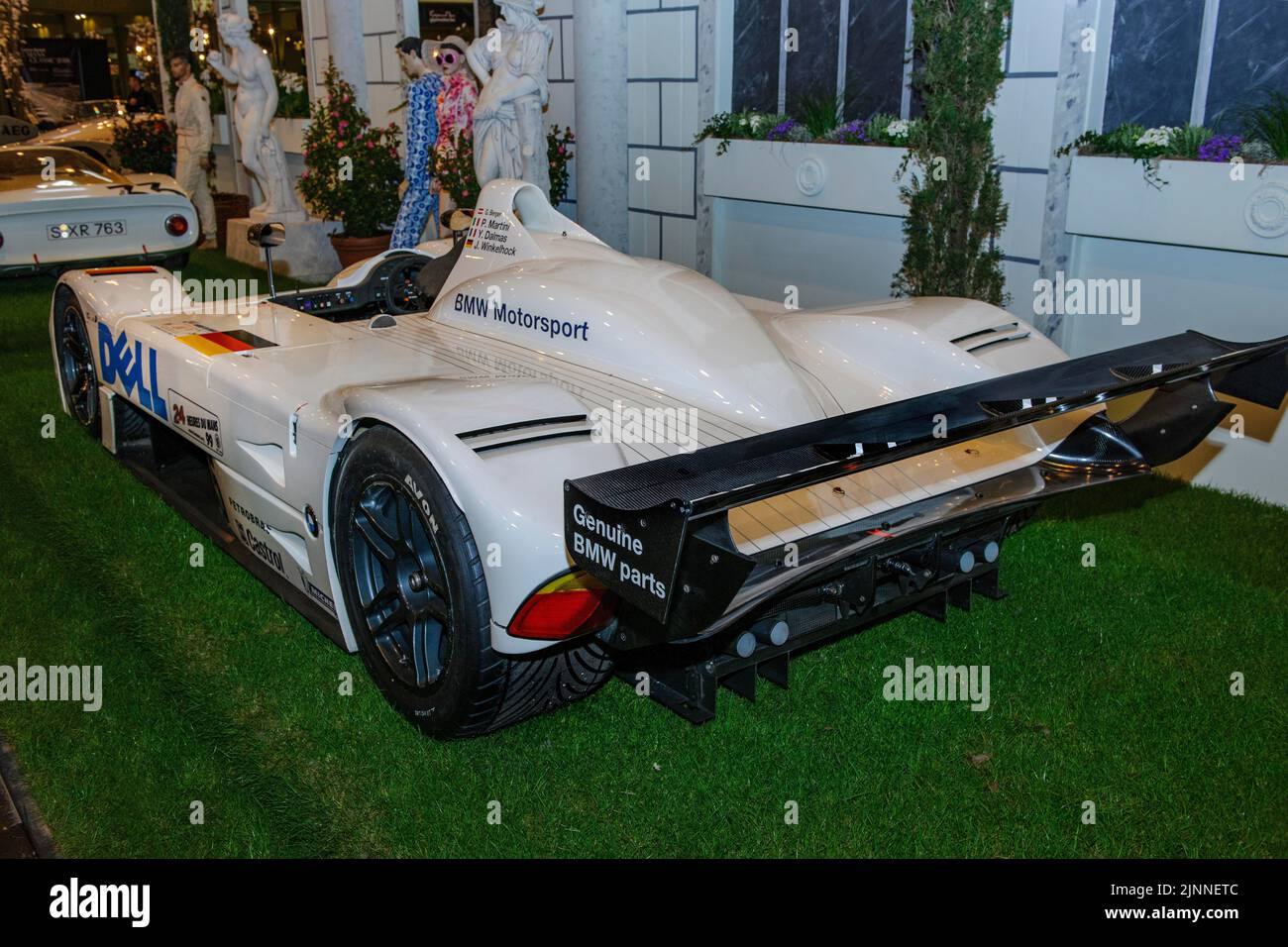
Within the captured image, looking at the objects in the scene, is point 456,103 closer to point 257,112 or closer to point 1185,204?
point 257,112

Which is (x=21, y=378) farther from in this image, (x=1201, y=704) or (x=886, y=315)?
(x=1201, y=704)

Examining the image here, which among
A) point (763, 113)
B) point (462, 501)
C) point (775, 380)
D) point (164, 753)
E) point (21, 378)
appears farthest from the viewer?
point (763, 113)

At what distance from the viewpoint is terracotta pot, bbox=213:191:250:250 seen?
47.4 feet

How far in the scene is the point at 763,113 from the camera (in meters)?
8.18

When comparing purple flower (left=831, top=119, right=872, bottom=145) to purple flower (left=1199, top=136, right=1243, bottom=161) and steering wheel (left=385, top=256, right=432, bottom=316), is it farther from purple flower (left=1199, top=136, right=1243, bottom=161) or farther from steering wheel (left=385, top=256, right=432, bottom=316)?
steering wheel (left=385, top=256, right=432, bottom=316)

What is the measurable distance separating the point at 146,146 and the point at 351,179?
6.56 metres

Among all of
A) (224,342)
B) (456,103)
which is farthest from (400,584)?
(456,103)

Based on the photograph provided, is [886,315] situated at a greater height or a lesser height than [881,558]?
greater

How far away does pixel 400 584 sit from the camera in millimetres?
3203

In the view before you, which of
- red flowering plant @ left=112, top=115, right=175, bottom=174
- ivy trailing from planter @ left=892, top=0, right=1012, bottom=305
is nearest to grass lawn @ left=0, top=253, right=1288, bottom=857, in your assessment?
ivy trailing from planter @ left=892, top=0, right=1012, bottom=305

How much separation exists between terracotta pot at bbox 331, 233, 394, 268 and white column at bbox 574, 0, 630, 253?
289 centimetres

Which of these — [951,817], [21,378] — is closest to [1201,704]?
[951,817]

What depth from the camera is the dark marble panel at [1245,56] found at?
18.2 ft

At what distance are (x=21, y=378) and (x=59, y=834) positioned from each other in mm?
5171
